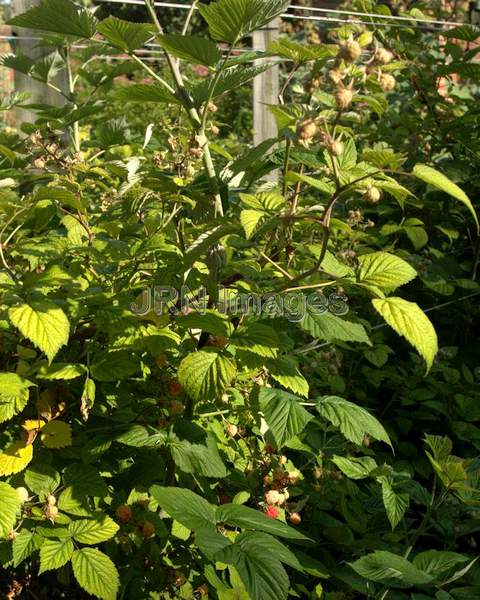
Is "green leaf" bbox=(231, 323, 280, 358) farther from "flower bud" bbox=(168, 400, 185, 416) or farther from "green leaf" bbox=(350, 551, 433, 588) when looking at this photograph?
"green leaf" bbox=(350, 551, 433, 588)

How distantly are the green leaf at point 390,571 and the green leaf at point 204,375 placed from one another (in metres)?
0.50

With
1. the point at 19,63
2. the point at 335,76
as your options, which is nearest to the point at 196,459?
the point at 335,76

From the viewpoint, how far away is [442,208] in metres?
3.02

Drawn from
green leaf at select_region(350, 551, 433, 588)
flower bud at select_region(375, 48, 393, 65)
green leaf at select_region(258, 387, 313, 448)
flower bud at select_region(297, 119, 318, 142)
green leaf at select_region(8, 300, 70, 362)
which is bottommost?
green leaf at select_region(350, 551, 433, 588)

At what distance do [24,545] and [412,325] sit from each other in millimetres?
788

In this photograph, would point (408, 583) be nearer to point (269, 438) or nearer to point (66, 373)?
point (269, 438)

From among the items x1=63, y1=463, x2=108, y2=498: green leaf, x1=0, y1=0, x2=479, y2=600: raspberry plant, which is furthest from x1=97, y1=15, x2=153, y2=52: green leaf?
x1=63, y1=463, x2=108, y2=498: green leaf

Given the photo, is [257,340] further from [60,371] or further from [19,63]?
[19,63]

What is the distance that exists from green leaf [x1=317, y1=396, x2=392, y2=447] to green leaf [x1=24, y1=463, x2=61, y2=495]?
53cm

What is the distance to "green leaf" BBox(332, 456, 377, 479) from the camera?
171 centimetres

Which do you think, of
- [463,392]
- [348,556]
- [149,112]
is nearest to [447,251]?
[463,392]

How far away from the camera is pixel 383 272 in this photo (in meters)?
1.34

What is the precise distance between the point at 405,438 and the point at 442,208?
0.95m

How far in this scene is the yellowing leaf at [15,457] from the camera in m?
1.38
